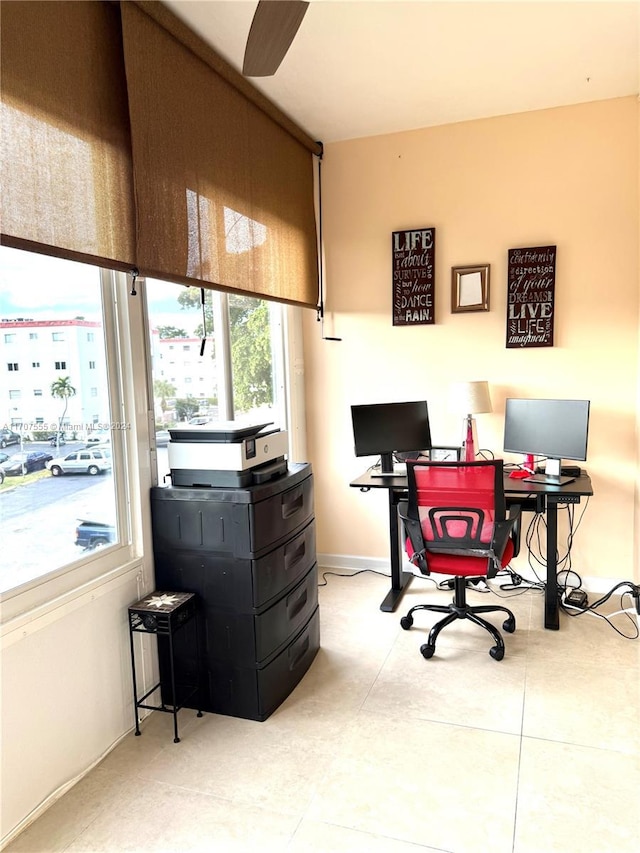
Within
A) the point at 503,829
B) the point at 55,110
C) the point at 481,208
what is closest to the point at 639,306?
the point at 481,208

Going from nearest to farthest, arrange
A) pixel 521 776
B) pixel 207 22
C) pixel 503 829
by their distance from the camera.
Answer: pixel 503 829 → pixel 521 776 → pixel 207 22

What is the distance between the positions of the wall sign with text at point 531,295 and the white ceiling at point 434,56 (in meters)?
0.84

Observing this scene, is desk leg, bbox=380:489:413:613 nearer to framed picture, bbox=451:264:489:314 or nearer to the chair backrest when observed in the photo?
the chair backrest

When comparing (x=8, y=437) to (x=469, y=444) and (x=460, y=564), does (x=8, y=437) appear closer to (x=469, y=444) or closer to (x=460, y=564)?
(x=460, y=564)

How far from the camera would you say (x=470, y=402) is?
345cm

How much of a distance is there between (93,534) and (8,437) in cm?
55

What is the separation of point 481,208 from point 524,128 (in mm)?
490

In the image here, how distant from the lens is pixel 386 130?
367 centimetres

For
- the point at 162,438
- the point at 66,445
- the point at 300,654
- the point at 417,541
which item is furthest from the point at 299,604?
the point at 66,445

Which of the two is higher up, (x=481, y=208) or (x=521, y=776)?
(x=481, y=208)

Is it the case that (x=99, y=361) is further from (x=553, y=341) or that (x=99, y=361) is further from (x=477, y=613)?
(x=553, y=341)

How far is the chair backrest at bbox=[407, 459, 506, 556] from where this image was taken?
106 inches

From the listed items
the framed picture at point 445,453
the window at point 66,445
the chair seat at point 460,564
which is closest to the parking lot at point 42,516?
the window at point 66,445

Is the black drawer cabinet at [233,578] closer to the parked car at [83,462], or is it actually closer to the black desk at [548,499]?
the parked car at [83,462]
